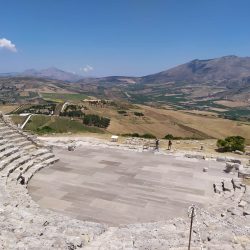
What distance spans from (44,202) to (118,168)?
7504 mm

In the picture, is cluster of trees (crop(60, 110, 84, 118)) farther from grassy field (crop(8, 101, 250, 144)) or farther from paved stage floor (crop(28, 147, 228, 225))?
paved stage floor (crop(28, 147, 228, 225))

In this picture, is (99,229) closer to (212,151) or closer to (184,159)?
(184,159)

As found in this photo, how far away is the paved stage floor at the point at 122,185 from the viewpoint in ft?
54.9

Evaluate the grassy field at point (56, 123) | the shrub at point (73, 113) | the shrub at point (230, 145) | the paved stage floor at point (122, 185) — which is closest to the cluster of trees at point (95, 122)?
the grassy field at point (56, 123)

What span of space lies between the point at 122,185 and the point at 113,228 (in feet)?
22.5

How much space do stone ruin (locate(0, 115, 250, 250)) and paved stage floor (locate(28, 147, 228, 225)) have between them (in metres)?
1.17

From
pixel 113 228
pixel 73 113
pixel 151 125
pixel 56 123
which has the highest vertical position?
pixel 113 228

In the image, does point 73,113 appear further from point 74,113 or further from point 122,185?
point 122,185

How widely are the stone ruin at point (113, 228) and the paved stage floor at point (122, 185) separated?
1.17 meters

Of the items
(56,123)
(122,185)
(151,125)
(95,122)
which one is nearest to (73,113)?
(95,122)

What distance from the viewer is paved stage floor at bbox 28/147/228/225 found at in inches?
658

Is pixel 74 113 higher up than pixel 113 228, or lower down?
lower down

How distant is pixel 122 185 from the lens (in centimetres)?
2042

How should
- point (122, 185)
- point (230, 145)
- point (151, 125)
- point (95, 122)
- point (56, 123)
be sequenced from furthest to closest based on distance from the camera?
point (151, 125)
point (95, 122)
point (56, 123)
point (230, 145)
point (122, 185)
